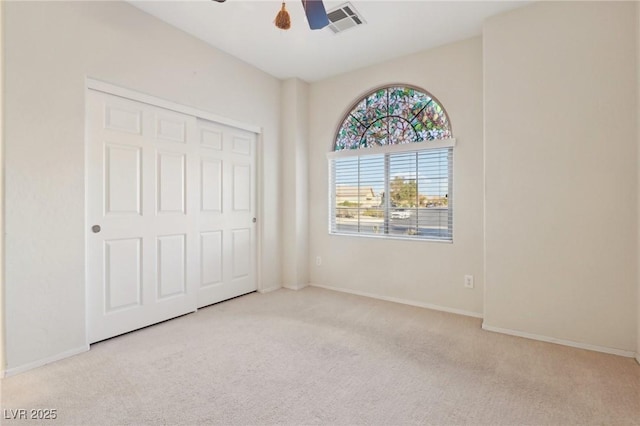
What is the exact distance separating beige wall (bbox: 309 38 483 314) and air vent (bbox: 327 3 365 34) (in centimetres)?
92

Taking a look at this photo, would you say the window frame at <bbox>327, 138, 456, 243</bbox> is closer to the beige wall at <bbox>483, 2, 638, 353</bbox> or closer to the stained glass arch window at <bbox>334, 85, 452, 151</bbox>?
the stained glass arch window at <bbox>334, 85, 452, 151</bbox>

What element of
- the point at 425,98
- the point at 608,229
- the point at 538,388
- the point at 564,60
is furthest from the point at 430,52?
the point at 538,388

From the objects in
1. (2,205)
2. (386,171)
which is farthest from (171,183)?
(386,171)

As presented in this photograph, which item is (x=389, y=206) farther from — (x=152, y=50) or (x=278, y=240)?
(x=152, y=50)

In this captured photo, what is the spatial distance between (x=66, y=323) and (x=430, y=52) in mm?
4092

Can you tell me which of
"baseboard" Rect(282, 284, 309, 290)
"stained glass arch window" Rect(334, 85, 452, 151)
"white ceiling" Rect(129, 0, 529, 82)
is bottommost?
"baseboard" Rect(282, 284, 309, 290)

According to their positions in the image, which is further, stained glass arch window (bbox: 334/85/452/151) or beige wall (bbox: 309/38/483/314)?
stained glass arch window (bbox: 334/85/452/151)

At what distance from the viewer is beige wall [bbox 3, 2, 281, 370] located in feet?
6.81

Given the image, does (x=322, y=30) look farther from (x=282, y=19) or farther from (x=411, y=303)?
(x=411, y=303)

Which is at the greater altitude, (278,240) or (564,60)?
(564,60)

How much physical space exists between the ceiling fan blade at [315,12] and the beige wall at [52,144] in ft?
5.48

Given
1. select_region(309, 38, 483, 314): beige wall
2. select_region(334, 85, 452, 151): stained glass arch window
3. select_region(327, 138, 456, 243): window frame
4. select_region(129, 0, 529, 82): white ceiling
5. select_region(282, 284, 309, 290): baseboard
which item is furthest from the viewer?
select_region(282, 284, 309, 290): baseboard

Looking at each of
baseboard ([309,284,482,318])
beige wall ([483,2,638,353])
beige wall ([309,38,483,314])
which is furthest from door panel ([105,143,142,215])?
beige wall ([483,2,638,353])

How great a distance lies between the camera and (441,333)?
2754mm
